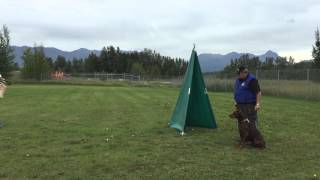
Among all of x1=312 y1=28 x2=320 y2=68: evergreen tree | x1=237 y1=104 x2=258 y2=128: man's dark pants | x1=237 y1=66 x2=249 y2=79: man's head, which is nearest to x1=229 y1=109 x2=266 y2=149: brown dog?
x1=237 y1=104 x2=258 y2=128: man's dark pants

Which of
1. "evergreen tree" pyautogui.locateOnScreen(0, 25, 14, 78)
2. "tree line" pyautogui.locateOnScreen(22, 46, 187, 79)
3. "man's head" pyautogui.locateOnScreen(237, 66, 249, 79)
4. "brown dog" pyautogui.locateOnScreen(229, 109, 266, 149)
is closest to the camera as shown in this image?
"brown dog" pyautogui.locateOnScreen(229, 109, 266, 149)

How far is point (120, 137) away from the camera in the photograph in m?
13.2

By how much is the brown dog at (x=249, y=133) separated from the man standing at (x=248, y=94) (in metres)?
0.12

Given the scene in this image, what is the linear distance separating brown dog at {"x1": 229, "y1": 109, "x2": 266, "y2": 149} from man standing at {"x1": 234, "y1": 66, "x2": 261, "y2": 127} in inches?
4.7

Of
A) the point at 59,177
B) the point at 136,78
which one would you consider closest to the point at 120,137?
the point at 59,177

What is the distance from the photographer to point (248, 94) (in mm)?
11969

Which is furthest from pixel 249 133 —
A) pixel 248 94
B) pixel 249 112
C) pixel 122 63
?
pixel 122 63

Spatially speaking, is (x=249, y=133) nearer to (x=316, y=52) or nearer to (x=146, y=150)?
(x=146, y=150)

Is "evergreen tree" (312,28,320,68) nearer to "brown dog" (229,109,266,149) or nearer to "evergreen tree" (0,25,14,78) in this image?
"evergreen tree" (0,25,14,78)

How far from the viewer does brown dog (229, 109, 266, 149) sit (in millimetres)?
11734

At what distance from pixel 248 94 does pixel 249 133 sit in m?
0.82

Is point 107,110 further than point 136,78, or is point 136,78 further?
point 136,78

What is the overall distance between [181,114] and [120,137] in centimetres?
208

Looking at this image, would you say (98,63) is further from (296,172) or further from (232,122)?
(296,172)
